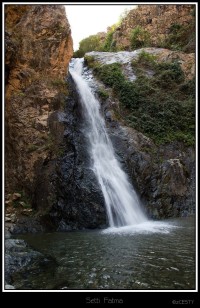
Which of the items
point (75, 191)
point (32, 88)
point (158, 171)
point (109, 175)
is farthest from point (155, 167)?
point (32, 88)

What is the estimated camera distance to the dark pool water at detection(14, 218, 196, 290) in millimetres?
5891

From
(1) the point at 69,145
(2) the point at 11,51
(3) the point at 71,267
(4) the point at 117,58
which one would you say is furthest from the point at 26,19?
(3) the point at 71,267

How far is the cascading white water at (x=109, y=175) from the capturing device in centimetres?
1233

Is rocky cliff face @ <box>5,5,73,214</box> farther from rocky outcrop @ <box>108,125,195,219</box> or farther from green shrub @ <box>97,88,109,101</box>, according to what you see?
rocky outcrop @ <box>108,125,195,219</box>

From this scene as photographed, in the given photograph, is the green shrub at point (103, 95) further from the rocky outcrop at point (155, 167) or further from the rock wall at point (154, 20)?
the rock wall at point (154, 20)

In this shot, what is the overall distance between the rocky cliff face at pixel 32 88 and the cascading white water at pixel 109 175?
2.07m

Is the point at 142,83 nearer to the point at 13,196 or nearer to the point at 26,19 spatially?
the point at 26,19

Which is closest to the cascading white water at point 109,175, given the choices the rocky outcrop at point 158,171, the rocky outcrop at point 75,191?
the rocky outcrop at point 75,191

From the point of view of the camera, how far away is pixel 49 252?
26.7 feet

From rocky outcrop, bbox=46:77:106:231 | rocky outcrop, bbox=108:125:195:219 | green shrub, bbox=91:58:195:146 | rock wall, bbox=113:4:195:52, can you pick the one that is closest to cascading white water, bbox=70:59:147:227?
rocky outcrop, bbox=46:77:106:231

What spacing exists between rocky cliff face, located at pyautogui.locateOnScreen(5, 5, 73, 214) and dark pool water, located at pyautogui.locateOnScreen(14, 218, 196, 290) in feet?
11.0

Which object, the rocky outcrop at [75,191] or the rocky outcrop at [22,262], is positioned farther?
the rocky outcrop at [75,191]

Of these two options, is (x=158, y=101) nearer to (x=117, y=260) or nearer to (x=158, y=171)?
(x=158, y=171)

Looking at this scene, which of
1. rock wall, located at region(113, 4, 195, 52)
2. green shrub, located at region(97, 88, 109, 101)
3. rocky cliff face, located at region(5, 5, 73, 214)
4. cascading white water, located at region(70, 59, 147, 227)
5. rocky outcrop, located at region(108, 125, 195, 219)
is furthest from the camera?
rock wall, located at region(113, 4, 195, 52)
